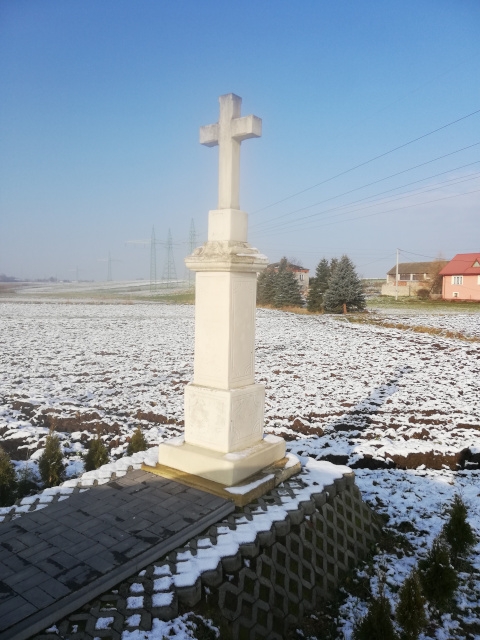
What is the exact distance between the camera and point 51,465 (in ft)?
18.3

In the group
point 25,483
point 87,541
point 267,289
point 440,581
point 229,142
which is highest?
point 229,142

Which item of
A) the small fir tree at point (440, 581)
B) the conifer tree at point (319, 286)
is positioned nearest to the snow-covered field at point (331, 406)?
the small fir tree at point (440, 581)

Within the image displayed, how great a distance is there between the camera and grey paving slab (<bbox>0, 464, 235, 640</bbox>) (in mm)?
2895

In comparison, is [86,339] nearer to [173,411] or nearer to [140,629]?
[173,411]

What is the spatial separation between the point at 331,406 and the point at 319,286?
2877 centimetres

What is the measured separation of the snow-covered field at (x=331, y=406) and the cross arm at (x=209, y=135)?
457cm

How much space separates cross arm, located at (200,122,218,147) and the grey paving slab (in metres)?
3.72

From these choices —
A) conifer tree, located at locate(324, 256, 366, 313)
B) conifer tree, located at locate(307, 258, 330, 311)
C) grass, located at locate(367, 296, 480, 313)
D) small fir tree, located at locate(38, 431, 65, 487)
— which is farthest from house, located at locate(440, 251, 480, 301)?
small fir tree, located at locate(38, 431, 65, 487)

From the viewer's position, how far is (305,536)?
4.11 meters

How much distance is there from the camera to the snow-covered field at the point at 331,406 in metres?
5.80

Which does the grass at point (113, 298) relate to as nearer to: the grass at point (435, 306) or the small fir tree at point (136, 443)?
the grass at point (435, 306)

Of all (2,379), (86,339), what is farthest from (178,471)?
(86,339)

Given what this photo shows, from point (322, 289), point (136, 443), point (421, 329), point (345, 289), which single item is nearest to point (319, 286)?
point (322, 289)

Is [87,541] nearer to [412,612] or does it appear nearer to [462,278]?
[412,612]
